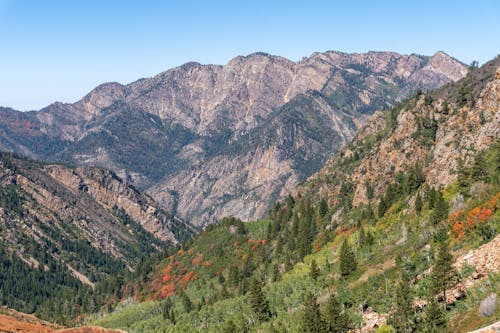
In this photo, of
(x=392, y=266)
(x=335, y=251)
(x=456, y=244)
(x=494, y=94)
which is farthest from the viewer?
(x=335, y=251)

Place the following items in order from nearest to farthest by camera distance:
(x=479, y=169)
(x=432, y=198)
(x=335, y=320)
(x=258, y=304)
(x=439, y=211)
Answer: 1. (x=335, y=320)
2. (x=439, y=211)
3. (x=479, y=169)
4. (x=258, y=304)
5. (x=432, y=198)

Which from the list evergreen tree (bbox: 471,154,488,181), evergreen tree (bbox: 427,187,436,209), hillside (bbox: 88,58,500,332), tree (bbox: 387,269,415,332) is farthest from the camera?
evergreen tree (bbox: 427,187,436,209)

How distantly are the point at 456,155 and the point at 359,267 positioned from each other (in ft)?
165

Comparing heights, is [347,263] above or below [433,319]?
below

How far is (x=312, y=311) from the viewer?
382ft

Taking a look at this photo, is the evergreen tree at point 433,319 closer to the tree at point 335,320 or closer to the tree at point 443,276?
the tree at point 443,276

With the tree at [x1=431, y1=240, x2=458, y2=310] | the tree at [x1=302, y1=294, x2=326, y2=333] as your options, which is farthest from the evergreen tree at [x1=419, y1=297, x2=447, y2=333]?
the tree at [x1=302, y1=294, x2=326, y2=333]

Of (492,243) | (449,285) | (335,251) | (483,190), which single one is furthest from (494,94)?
(449,285)

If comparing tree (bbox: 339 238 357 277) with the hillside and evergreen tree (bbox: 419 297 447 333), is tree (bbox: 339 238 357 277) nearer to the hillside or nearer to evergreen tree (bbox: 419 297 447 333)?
the hillside

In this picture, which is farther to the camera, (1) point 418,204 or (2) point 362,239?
(2) point 362,239

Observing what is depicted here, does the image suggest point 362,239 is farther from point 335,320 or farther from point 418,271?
point 335,320

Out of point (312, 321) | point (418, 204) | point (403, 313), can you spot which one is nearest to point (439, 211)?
point (418, 204)

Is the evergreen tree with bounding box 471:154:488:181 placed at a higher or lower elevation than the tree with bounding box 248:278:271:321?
higher

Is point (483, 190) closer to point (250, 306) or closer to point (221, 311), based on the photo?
point (250, 306)
